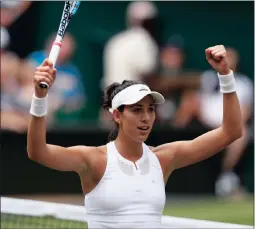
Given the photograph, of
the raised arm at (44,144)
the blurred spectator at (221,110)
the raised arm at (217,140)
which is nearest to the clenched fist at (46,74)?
the raised arm at (44,144)

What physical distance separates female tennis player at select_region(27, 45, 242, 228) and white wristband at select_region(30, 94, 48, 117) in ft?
0.89

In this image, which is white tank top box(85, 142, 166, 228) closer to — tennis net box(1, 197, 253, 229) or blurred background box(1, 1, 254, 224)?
tennis net box(1, 197, 253, 229)

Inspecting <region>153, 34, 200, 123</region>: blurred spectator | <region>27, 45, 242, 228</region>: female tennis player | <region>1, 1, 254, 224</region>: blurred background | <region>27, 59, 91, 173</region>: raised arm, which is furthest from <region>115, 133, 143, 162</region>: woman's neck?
<region>153, 34, 200, 123</region>: blurred spectator

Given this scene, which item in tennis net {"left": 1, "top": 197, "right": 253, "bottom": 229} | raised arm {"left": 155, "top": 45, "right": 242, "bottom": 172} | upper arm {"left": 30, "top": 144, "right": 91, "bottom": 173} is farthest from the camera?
tennis net {"left": 1, "top": 197, "right": 253, "bottom": 229}

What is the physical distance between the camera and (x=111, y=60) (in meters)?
14.7

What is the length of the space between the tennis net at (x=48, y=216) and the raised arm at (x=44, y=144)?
160 centimetres

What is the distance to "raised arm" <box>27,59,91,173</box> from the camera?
5.14m

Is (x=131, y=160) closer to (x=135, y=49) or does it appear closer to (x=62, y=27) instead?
(x=62, y=27)

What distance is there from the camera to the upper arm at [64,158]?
5.55 meters

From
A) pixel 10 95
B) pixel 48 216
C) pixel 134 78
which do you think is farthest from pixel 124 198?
pixel 134 78

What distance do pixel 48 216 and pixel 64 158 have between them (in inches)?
99.3

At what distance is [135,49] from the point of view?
14359 mm

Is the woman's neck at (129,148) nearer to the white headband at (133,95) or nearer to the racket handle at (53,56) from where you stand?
the white headband at (133,95)

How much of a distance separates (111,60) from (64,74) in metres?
0.77
